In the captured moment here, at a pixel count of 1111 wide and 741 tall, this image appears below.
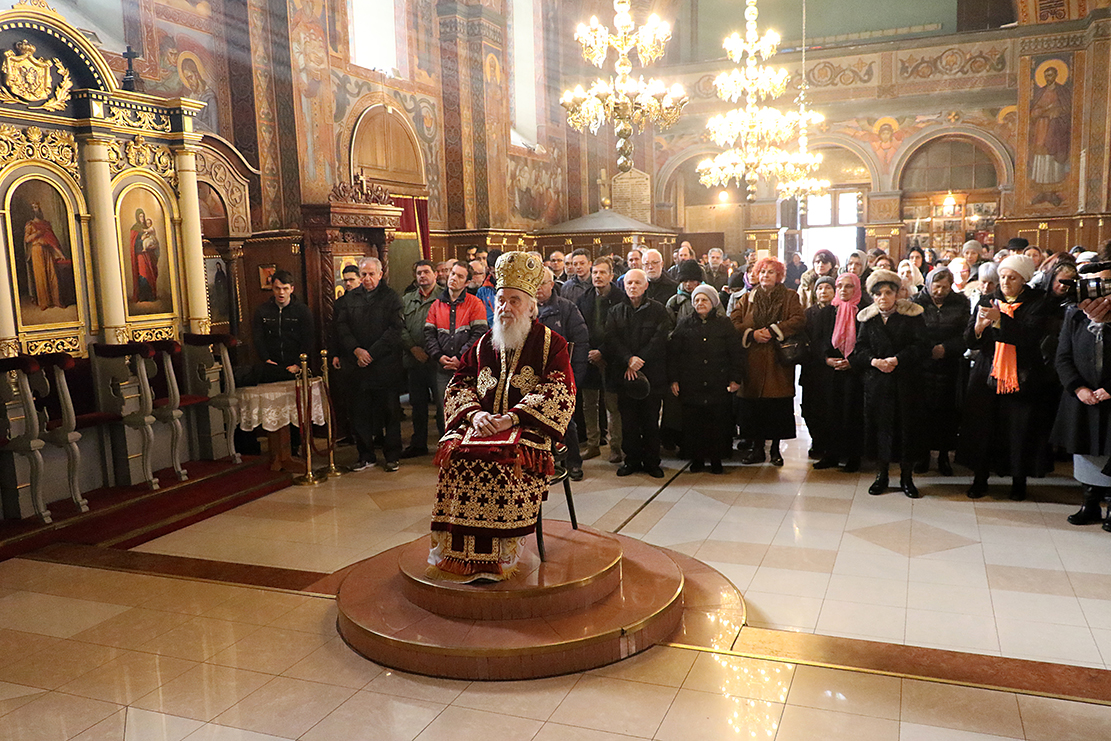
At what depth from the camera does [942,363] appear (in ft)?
21.7

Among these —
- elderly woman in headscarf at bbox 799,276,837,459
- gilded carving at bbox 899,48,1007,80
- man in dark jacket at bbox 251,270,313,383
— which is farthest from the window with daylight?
gilded carving at bbox 899,48,1007,80

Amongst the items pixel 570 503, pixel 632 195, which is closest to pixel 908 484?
pixel 570 503

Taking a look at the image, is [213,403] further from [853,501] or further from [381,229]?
[853,501]

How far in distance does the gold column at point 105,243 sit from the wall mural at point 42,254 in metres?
0.18

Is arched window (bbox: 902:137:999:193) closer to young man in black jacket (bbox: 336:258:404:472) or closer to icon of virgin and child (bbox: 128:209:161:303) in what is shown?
young man in black jacket (bbox: 336:258:404:472)

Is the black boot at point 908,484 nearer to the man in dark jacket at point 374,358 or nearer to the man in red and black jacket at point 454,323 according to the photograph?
the man in red and black jacket at point 454,323

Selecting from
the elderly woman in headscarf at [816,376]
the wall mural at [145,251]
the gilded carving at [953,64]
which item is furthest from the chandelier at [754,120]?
the wall mural at [145,251]

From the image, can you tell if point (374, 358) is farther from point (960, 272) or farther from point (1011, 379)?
point (960, 272)

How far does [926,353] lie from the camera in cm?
609

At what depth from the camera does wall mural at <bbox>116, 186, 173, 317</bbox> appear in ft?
21.4

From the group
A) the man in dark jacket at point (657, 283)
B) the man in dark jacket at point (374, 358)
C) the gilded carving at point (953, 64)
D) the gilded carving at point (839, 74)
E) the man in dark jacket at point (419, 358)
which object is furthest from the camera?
the gilded carving at point (839, 74)

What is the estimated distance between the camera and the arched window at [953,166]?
18281mm

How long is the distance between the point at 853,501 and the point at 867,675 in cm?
274

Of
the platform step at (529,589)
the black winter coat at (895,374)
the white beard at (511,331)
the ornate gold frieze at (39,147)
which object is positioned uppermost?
the ornate gold frieze at (39,147)
